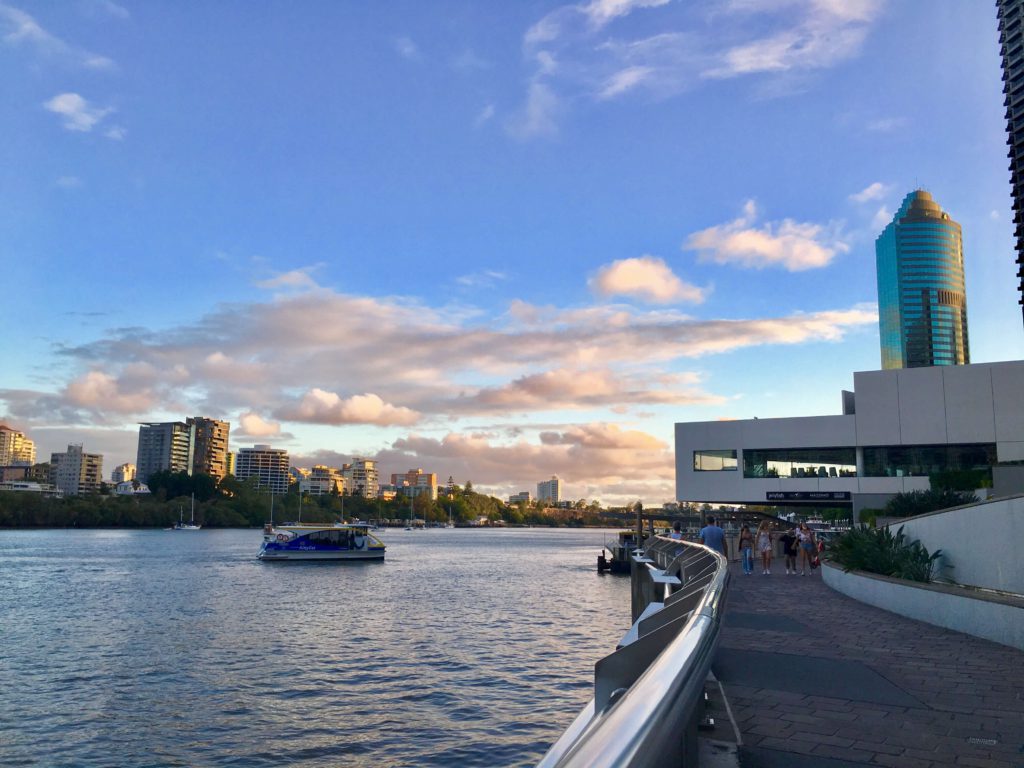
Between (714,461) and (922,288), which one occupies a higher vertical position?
(922,288)

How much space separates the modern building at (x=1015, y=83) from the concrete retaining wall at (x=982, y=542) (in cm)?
5291

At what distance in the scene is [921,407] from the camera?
195 feet

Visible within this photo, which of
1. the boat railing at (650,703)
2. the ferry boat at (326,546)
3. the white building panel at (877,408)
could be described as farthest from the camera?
the ferry boat at (326,546)

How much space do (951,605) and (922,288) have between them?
201 m

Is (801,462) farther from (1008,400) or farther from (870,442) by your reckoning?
(1008,400)

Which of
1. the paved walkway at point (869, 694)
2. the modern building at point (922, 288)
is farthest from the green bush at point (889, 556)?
the modern building at point (922, 288)

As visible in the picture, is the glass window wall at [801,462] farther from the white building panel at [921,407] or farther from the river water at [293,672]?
the river water at [293,672]

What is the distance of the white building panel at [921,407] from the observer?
59.0 metres

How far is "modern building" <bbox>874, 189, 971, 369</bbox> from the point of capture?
185875 mm

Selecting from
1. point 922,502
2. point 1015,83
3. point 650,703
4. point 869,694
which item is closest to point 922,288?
point 1015,83

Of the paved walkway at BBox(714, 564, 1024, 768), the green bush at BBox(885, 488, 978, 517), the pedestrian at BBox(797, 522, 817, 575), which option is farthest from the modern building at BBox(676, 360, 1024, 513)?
the paved walkway at BBox(714, 564, 1024, 768)

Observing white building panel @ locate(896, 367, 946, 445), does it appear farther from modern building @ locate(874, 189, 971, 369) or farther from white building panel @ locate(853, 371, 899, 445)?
modern building @ locate(874, 189, 971, 369)

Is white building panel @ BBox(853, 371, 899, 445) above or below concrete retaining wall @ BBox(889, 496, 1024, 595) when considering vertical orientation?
above

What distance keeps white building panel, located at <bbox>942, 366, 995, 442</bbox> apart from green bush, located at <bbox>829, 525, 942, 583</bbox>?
142ft
